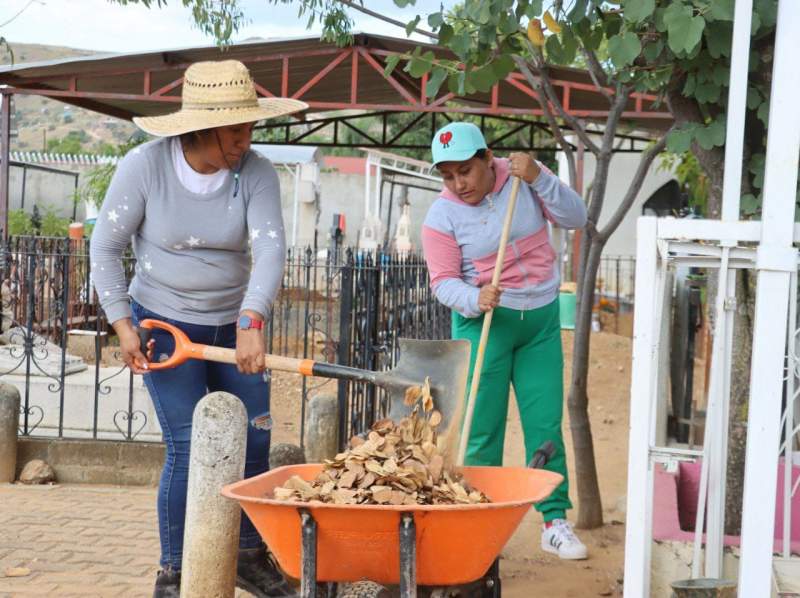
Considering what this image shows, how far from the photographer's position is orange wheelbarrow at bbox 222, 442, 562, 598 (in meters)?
2.93

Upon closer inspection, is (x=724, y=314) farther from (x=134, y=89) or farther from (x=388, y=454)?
(x=134, y=89)

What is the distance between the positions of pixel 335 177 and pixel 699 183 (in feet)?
59.7

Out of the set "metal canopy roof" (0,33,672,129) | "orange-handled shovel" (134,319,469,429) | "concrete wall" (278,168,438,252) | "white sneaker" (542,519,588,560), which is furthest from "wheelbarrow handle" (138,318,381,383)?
"concrete wall" (278,168,438,252)

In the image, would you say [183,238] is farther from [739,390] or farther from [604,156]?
[604,156]

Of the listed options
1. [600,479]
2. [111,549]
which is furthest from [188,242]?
[600,479]

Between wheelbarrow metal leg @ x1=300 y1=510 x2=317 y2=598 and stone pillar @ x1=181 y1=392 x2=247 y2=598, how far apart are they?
80 cm

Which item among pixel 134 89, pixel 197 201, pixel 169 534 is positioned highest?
pixel 134 89

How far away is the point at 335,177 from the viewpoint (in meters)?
30.9

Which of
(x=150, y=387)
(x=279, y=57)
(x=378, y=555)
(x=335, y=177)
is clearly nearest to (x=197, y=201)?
(x=150, y=387)

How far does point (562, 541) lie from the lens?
505cm

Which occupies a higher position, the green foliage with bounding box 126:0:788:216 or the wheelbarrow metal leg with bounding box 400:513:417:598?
the green foliage with bounding box 126:0:788:216

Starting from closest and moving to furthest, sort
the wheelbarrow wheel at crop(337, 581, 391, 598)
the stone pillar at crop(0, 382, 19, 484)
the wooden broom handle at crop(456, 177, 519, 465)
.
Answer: the wheelbarrow wheel at crop(337, 581, 391, 598) < the wooden broom handle at crop(456, 177, 519, 465) < the stone pillar at crop(0, 382, 19, 484)

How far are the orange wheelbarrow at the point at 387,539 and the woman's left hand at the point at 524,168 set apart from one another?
1622mm

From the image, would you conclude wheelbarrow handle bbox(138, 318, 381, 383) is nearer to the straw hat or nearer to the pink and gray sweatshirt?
the straw hat
